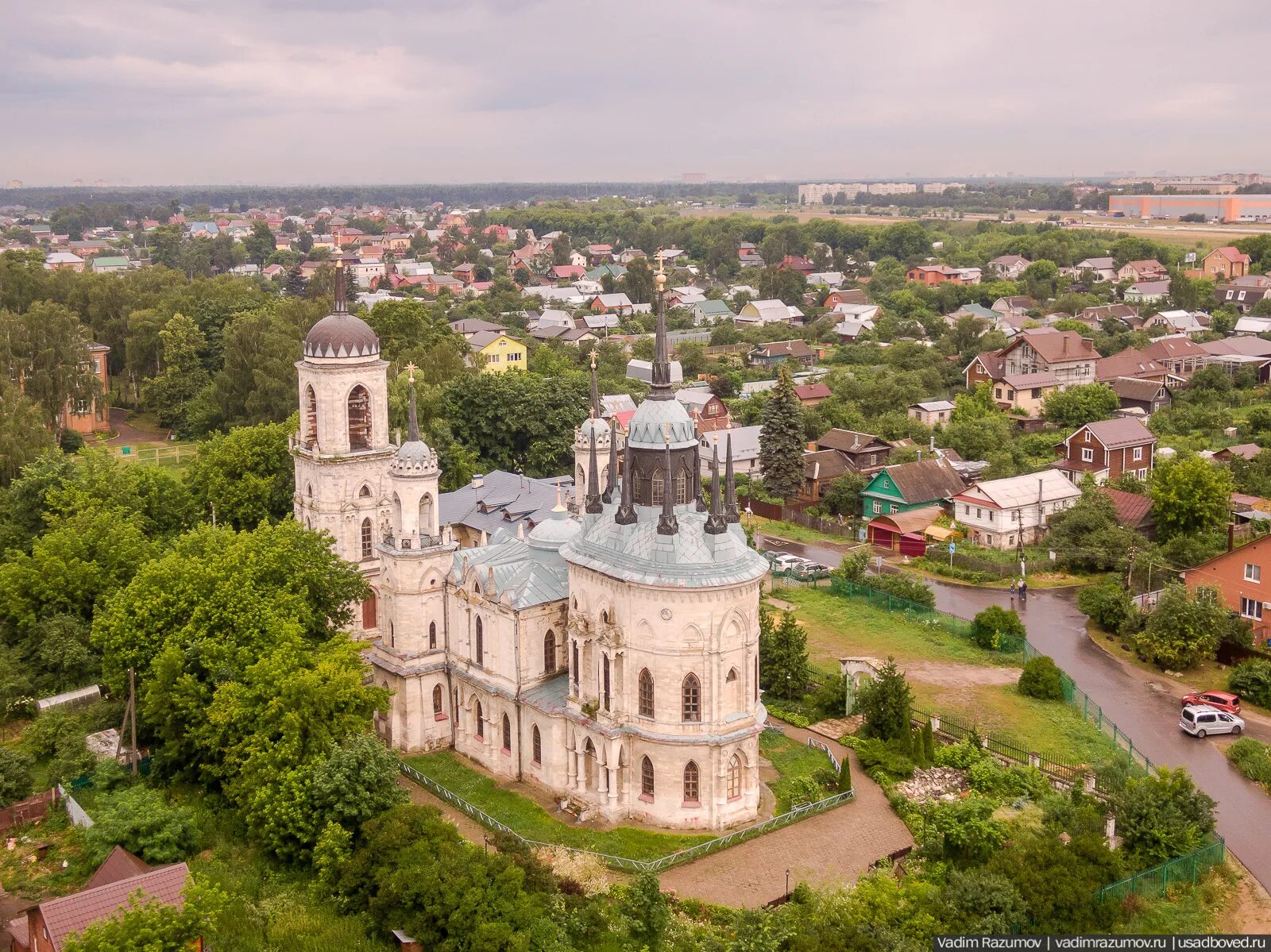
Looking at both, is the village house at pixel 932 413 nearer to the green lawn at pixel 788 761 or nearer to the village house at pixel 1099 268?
the green lawn at pixel 788 761

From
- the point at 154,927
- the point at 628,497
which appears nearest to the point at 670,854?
the point at 628,497

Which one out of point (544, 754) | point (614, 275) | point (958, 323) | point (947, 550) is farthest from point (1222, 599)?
point (614, 275)

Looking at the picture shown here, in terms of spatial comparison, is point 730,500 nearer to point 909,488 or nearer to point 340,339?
point 340,339

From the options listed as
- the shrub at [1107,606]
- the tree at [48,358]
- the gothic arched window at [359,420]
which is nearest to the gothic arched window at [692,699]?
the gothic arched window at [359,420]

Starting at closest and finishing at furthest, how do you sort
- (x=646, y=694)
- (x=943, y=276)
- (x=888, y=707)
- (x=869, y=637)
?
(x=646, y=694)
(x=888, y=707)
(x=869, y=637)
(x=943, y=276)

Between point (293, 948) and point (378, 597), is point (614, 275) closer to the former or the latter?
point (378, 597)

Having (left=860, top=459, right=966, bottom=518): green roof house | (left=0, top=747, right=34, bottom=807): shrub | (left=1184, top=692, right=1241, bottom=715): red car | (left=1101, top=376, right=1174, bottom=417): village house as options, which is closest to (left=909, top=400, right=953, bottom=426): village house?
(left=1101, top=376, right=1174, bottom=417): village house
